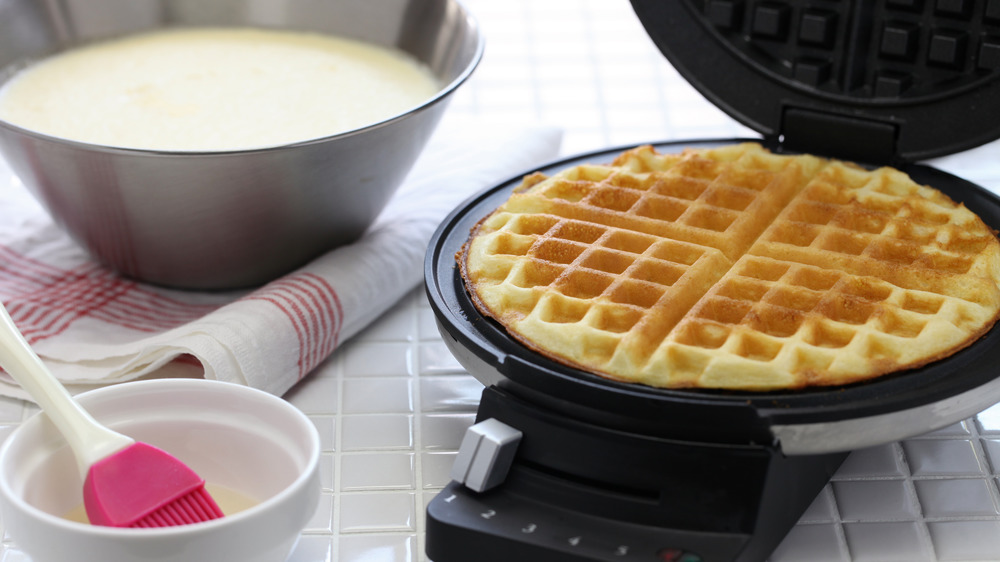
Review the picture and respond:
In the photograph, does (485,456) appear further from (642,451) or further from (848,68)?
(848,68)

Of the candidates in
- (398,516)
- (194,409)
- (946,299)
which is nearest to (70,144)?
(194,409)

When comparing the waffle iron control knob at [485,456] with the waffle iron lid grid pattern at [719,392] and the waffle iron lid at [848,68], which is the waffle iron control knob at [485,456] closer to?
the waffle iron lid grid pattern at [719,392]

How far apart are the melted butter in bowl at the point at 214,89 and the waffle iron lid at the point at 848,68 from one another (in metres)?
0.50

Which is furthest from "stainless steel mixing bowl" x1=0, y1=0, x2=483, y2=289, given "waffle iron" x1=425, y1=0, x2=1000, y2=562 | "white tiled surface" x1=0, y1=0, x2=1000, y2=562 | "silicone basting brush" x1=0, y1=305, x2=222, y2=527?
"silicone basting brush" x1=0, y1=305, x2=222, y2=527

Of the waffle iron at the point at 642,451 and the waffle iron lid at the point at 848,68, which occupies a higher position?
the waffle iron lid at the point at 848,68

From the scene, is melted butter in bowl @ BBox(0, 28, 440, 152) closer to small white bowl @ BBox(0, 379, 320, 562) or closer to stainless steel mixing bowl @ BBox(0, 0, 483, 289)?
stainless steel mixing bowl @ BBox(0, 0, 483, 289)

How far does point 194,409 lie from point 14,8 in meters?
1.06

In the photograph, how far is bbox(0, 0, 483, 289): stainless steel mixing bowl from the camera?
5.14 ft

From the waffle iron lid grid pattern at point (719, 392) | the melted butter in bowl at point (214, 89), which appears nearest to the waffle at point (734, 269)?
the waffle iron lid grid pattern at point (719, 392)

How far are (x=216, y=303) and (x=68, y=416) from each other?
67 centimetres

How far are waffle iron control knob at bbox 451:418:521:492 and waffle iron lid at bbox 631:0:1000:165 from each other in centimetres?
83

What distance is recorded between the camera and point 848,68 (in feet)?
5.66

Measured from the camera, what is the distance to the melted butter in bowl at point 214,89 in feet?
5.58

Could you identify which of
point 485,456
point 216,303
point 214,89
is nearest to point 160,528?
point 485,456
